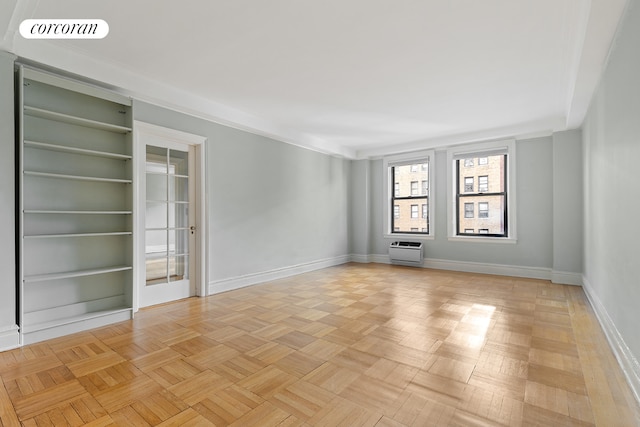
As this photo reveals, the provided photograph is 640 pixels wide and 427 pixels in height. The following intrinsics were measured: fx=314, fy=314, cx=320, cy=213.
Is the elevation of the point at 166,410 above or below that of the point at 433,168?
below

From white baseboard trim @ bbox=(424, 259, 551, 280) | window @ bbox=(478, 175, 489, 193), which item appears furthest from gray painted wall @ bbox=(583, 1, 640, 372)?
window @ bbox=(478, 175, 489, 193)

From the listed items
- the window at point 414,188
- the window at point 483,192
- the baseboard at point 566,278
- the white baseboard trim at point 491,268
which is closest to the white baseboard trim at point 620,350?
the baseboard at point 566,278

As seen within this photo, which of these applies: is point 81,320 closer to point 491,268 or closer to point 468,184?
point 491,268

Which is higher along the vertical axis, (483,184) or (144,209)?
(483,184)

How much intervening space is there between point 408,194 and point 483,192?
1.53 m

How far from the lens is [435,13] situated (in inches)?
94.3

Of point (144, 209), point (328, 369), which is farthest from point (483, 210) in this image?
point (144, 209)

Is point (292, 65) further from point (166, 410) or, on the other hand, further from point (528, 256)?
point (528, 256)

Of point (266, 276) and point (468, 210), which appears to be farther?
point (468, 210)

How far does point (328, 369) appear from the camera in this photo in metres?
2.23

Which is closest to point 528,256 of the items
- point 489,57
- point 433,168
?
point 433,168

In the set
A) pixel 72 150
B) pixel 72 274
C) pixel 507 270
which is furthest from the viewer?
pixel 507 270

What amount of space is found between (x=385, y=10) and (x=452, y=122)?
3340mm

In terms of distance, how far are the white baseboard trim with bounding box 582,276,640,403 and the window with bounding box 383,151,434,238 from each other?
3.51 metres
